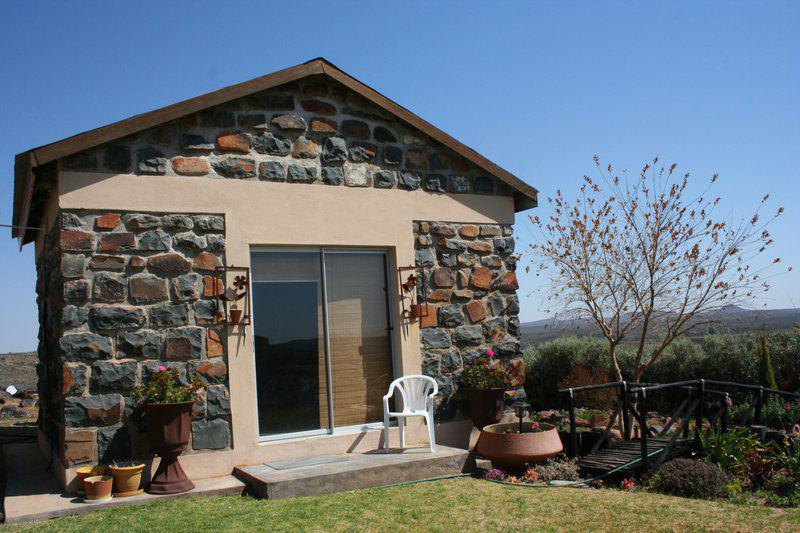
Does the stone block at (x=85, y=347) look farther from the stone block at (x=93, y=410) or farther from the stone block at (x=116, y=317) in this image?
the stone block at (x=93, y=410)

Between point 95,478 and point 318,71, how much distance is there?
470cm

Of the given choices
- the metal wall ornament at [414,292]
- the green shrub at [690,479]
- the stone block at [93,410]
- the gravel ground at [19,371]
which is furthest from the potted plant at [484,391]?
the gravel ground at [19,371]

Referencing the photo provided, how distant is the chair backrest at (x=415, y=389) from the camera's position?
7805mm

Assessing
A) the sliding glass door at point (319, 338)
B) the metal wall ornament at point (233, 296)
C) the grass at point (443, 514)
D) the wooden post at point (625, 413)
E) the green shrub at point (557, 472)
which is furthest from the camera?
the wooden post at point (625, 413)

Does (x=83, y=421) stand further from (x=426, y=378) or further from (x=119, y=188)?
(x=426, y=378)

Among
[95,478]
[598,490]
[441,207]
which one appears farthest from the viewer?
[441,207]

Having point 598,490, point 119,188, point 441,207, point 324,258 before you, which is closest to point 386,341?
point 324,258

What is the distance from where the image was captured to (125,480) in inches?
241

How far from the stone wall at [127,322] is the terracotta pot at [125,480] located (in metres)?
0.29

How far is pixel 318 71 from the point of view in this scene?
764 cm

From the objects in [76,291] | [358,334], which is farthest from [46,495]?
[358,334]

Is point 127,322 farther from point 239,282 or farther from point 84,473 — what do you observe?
point 84,473

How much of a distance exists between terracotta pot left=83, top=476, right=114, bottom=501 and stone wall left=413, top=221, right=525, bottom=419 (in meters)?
3.56

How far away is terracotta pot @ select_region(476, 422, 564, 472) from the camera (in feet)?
23.1
